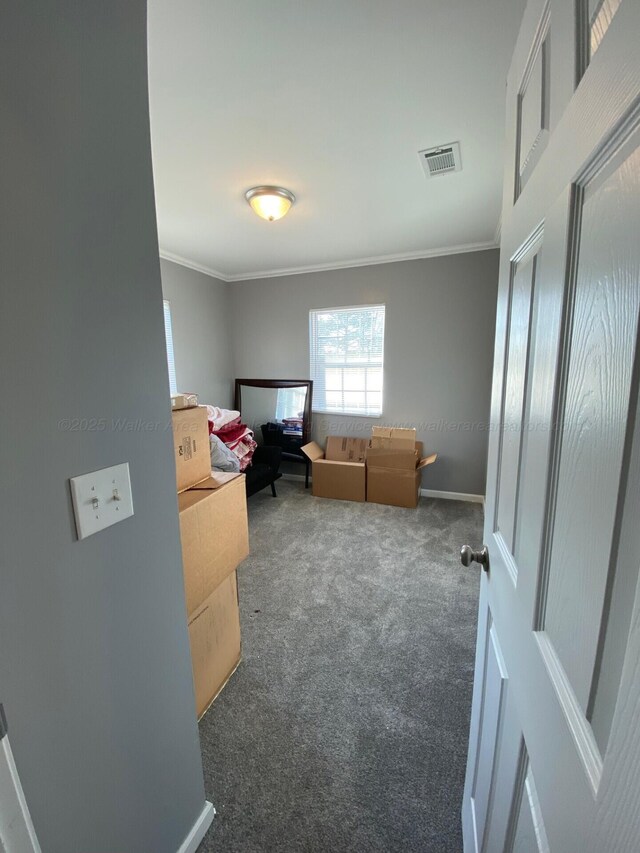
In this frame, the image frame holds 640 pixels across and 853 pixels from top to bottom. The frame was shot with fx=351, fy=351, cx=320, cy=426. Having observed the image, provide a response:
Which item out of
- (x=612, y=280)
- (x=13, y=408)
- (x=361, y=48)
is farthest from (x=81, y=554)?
(x=361, y=48)

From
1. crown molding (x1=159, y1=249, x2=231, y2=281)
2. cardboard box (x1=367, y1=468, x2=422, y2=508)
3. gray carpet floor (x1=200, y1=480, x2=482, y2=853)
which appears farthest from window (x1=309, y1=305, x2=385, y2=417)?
gray carpet floor (x1=200, y1=480, x2=482, y2=853)

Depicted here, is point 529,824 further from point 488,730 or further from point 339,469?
point 339,469

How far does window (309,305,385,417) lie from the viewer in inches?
151

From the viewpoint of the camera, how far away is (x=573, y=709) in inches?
16.6

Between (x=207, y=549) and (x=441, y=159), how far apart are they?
232cm

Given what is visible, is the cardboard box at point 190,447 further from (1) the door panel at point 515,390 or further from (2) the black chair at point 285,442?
(2) the black chair at point 285,442

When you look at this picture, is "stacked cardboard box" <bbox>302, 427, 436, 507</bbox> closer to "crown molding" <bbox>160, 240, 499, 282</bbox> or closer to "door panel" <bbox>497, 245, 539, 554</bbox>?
"crown molding" <bbox>160, 240, 499, 282</bbox>

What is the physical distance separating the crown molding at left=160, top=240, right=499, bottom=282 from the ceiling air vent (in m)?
1.43

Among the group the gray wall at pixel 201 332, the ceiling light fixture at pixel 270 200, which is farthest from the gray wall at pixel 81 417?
the gray wall at pixel 201 332

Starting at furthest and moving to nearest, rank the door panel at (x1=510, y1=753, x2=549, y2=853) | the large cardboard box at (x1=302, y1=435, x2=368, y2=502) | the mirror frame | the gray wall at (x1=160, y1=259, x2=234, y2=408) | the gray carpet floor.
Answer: the mirror frame < the large cardboard box at (x1=302, y1=435, x2=368, y2=502) < the gray wall at (x1=160, y1=259, x2=234, y2=408) < the gray carpet floor < the door panel at (x1=510, y1=753, x2=549, y2=853)

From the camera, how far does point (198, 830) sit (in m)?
1.08

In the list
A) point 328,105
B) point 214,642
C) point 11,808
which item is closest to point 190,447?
point 214,642

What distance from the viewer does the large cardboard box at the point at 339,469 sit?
3.70 metres

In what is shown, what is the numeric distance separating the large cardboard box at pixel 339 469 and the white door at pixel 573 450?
9.54 ft
